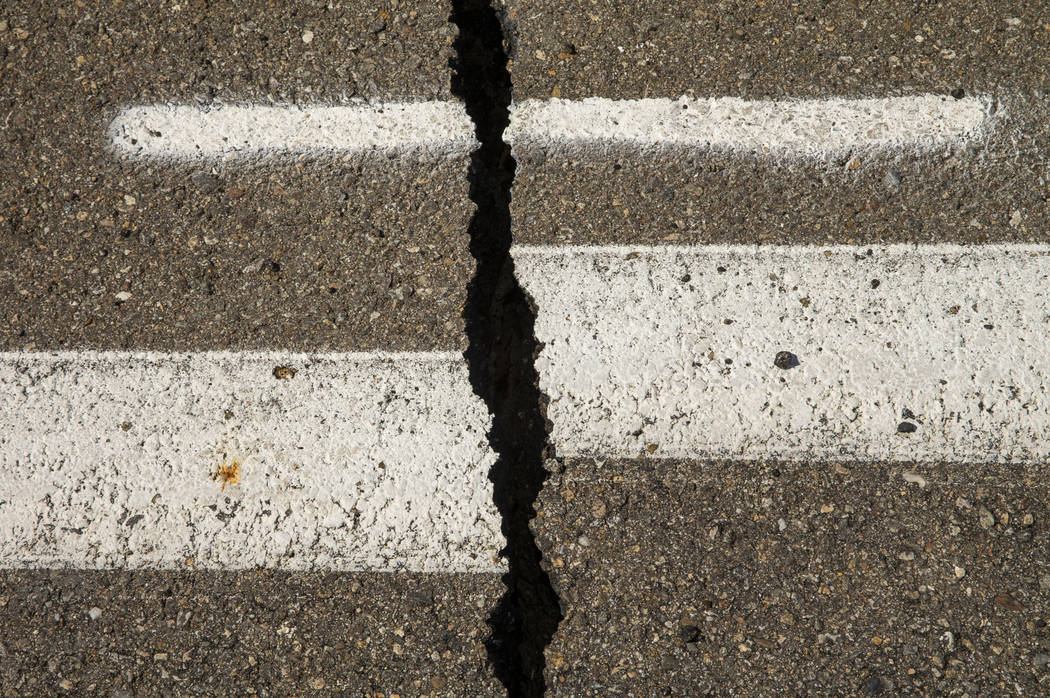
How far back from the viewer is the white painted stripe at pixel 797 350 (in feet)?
6.68

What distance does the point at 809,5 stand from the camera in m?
2.39

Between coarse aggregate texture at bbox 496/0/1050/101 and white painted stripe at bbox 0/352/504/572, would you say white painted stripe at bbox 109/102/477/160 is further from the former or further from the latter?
white painted stripe at bbox 0/352/504/572

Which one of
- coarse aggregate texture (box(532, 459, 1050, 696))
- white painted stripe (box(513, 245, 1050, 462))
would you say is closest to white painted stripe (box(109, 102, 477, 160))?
white painted stripe (box(513, 245, 1050, 462))

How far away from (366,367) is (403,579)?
1.95 ft

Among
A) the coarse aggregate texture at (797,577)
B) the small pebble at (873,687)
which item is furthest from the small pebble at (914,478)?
the small pebble at (873,687)

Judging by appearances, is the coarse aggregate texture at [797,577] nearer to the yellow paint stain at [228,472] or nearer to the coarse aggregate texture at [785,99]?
the coarse aggregate texture at [785,99]

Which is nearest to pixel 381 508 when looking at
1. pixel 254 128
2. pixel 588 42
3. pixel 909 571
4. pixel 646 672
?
pixel 646 672

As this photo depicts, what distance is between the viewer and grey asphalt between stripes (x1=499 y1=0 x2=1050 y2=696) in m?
1.91

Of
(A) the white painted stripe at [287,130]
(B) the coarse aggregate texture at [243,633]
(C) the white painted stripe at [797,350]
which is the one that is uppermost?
(A) the white painted stripe at [287,130]

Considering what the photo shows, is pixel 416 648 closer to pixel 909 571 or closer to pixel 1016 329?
pixel 909 571

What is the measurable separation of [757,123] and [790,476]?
1.07 metres

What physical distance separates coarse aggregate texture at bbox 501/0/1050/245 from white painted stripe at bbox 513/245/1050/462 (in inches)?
3.3

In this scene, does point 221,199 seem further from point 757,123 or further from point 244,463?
point 757,123

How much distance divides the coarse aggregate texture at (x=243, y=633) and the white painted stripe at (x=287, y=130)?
4.14 ft
